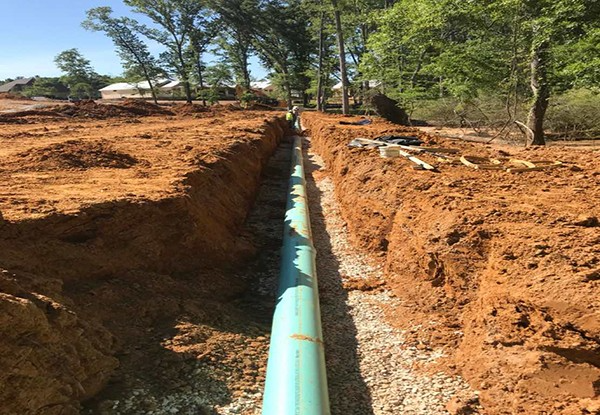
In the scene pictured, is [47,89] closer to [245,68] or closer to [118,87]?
[118,87]

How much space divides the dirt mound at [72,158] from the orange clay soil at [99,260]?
0.12 ft

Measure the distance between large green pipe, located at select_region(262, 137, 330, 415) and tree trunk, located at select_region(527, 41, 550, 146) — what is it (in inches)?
445

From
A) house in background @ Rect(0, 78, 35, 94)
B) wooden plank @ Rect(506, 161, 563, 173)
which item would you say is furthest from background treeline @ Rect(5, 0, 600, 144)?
house in background @ Rect(0, 78, 35, 94)

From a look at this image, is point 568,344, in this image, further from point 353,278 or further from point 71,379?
point 71,379

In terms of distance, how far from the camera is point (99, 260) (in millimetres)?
4695

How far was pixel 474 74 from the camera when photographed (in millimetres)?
15031

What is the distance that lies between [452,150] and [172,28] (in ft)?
154

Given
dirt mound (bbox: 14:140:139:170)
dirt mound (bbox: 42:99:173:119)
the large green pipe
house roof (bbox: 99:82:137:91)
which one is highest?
house roof (bbox: 99:82:137:91)

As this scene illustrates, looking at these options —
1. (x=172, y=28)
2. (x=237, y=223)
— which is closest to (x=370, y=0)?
(x=172, y=28)

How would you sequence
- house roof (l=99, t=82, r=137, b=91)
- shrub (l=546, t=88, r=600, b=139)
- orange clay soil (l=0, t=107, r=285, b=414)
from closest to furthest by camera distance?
1. orange clay soil (l=0, t=107, r=285, b=414)
2. shrub (l=546, t=88, r=600, b=139)
3. house roof (l=99, t=82, r=137, b=91)

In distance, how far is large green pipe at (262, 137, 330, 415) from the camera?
3.38 metres

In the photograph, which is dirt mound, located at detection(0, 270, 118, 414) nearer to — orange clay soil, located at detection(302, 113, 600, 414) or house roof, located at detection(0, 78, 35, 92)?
orange clay soil, located at detection(302, 113, 600, 414)

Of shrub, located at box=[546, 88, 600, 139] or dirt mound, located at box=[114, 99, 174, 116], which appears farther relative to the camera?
dirt mound, located at box=[114, 99, 174, 116]

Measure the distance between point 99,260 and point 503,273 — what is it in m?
4.69
